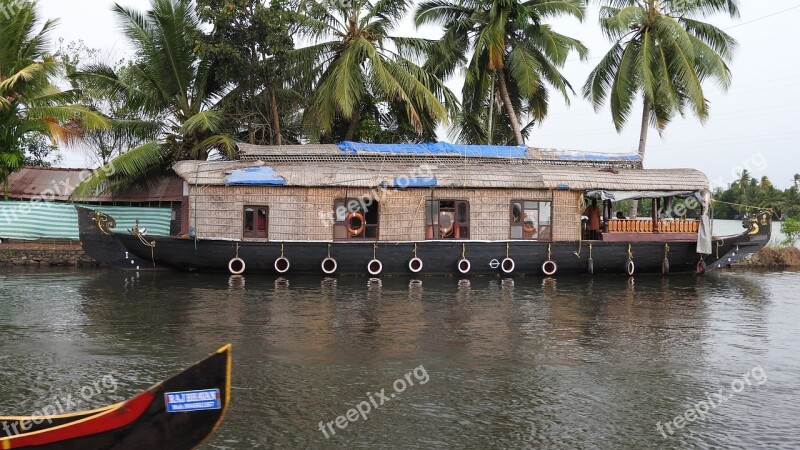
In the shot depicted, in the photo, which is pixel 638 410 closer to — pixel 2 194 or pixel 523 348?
pixel 523 348

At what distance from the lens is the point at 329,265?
15031 mm

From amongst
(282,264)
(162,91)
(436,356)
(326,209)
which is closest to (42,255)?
(162,91)

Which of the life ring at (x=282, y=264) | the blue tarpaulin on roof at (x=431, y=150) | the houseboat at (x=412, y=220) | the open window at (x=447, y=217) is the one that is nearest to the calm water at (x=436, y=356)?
the life ring at (x=282, y=264)

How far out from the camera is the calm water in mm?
5875

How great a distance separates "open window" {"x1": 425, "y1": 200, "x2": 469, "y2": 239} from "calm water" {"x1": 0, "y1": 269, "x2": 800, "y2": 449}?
2263mm

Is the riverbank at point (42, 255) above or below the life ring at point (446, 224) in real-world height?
below

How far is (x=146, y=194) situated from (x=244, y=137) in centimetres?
309

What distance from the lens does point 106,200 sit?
1866 cm

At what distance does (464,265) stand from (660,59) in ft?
28.0

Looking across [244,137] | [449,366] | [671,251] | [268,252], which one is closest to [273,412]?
[449,366]

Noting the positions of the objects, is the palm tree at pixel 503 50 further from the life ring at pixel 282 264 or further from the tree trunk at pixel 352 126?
the life ring at pixel 282 264

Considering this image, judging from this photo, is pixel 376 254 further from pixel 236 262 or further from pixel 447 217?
pixel 236 262

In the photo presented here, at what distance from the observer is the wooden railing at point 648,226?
1614 cm

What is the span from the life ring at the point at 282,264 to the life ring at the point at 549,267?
5.75 meters
